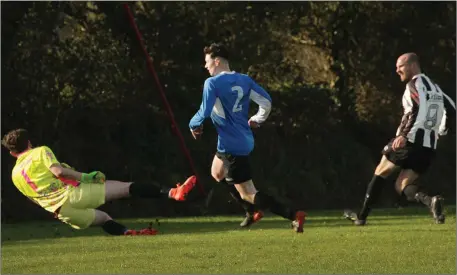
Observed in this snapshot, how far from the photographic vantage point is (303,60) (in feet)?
83.0

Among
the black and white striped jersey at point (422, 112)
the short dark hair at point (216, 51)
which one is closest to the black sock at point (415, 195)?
the black and white striped jersey at point (422, 112)

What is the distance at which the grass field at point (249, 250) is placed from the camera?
1058cm

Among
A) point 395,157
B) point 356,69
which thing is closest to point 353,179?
point 356,69

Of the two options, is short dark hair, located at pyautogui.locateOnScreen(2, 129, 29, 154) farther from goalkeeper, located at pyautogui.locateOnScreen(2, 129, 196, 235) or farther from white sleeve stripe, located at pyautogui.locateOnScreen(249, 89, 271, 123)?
white sleeve stripe, located at pyautogui.locateOnScreen(249, 89, 271, 123)

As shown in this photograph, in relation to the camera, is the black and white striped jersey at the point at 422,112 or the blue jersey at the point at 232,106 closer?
the blue jersey at the point at 232,106

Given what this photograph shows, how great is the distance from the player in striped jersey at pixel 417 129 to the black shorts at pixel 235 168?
6.09 feet

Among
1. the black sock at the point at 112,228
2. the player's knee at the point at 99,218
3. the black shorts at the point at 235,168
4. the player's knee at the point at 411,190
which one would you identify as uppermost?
the black shorts at the point at 235,168

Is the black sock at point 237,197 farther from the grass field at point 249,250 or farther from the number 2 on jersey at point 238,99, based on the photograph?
the number 2 on jersey at point 238,99

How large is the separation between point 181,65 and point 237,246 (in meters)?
10.7

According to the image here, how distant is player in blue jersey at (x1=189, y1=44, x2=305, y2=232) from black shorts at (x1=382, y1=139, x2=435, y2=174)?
1536 mm

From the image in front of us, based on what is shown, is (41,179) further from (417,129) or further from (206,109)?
(417,129)

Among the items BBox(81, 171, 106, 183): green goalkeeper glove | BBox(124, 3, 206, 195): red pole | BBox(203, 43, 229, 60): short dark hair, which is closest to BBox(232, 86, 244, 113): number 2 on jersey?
BBox(203, 43, 229, 60): short dark hair

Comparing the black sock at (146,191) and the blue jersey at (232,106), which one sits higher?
the blue jersey at (232,106)

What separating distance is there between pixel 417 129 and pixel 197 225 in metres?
4.38
